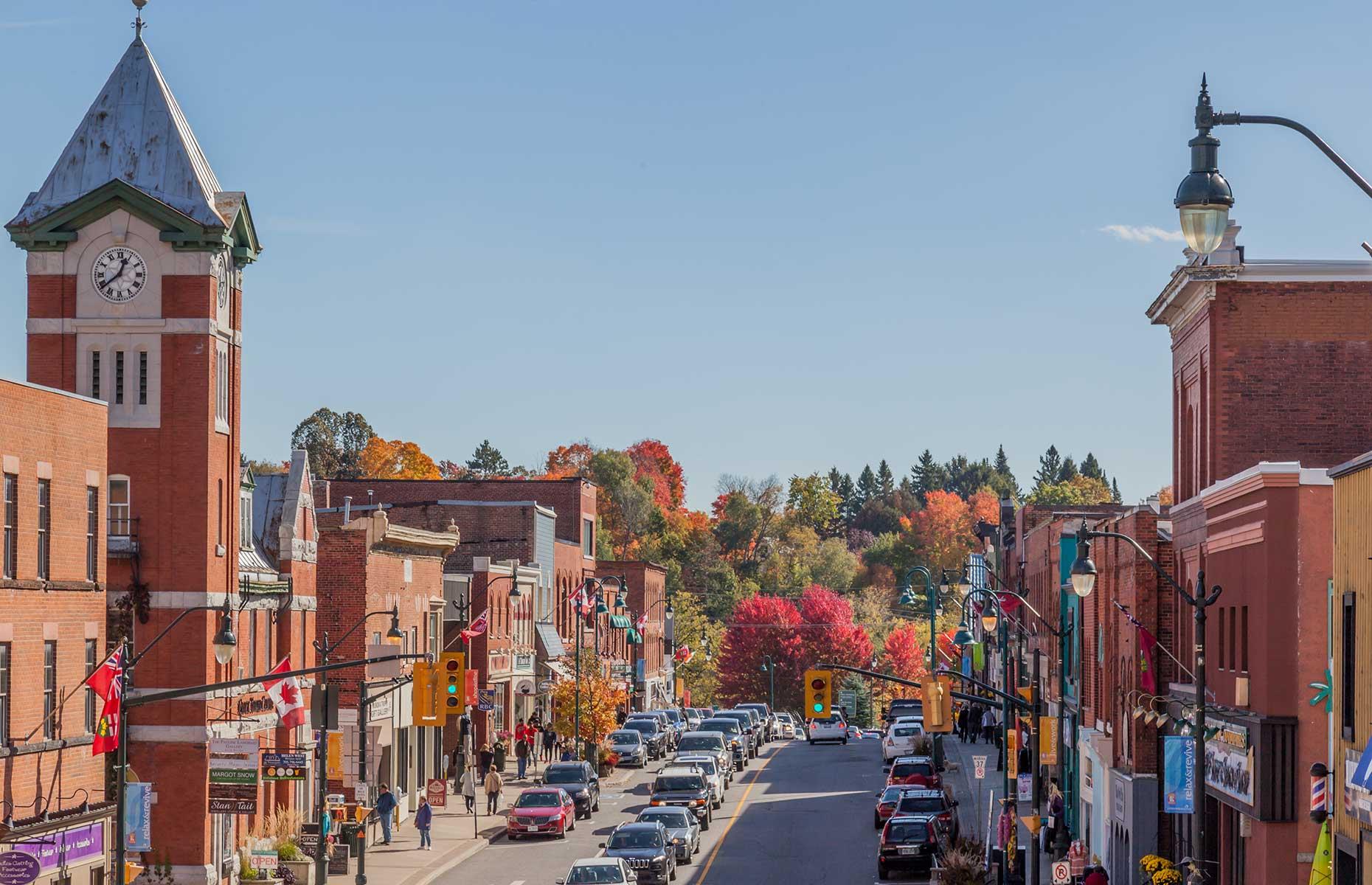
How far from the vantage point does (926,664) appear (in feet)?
418

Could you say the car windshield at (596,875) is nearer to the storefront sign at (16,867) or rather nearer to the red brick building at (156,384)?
the red brick building at (156,384)

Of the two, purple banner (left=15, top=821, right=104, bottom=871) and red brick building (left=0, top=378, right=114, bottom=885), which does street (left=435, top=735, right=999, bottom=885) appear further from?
red brick building (left=0, top=378, right=114, bottom=885)

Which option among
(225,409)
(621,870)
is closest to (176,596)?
(225,409)

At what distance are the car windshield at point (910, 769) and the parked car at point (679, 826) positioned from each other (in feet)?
39.4

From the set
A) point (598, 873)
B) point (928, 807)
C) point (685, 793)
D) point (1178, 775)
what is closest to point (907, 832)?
point (928, 807)

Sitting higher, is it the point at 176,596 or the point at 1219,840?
the point at 176,596

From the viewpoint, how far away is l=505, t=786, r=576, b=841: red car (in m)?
56.8

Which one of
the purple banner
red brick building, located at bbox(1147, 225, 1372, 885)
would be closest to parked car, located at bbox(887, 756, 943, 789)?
red brick building, located at bbox(1147, 225, 1372, 885)

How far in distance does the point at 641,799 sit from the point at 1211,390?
1247 inches

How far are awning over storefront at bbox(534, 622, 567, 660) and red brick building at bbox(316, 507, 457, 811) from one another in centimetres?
2525

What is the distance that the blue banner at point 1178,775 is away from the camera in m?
37.1

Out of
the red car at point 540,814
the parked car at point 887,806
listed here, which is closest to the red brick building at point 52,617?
the red car at point 540,814

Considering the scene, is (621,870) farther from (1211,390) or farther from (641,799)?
(641,799)

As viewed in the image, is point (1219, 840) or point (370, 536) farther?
point (370, 536)
